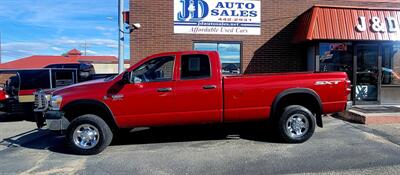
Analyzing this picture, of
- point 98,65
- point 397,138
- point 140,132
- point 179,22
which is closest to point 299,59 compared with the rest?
point 179,22

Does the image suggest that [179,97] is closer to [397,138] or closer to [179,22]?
[397,138]

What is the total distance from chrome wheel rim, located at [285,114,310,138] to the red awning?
4.51 meters

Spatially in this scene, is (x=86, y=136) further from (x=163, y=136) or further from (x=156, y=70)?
(x=163, y=136)

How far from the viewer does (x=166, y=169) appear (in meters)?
5.89

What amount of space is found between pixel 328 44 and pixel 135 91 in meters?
7.55

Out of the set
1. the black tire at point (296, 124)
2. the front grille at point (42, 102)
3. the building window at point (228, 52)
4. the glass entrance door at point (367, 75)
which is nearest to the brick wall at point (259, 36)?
the building window at point (228, 52)

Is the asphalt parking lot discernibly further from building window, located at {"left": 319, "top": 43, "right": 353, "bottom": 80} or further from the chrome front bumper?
building window, located at {"left": 319, "top": 43, "right": 353, "bottom": 80}

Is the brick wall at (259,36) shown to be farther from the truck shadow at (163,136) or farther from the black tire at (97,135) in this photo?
the black tire at (97,135)

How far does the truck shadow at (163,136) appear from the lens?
7.93 meters

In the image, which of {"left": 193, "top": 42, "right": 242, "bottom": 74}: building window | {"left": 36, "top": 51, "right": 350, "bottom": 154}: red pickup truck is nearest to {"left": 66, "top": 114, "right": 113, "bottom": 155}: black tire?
{"left": 36, "top": 51, "right": 350, "bottom": 154}: red pickup truck

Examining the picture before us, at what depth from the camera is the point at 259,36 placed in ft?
43.8

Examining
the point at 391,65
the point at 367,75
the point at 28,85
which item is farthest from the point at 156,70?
the point at 391,65

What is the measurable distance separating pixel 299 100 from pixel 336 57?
5174 millimetres

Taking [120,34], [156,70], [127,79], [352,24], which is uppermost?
[352,24]
